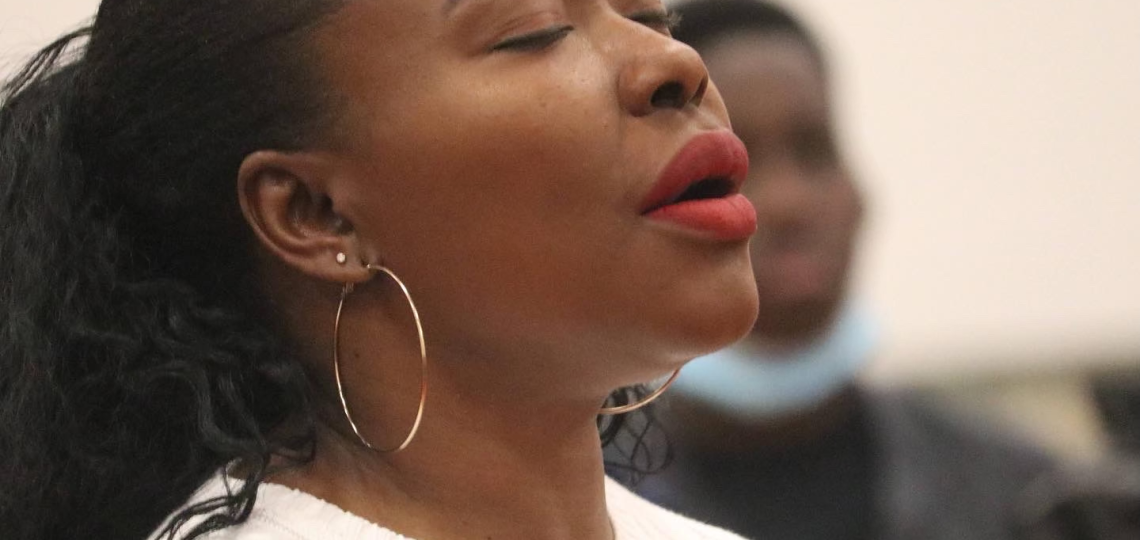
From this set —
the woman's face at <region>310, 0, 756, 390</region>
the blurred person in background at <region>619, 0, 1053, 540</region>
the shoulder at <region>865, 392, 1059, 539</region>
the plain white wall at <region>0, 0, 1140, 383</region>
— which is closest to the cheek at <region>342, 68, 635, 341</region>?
the woman's face at <region>310, 0, 756, 390</region>

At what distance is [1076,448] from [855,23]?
0.79 meters

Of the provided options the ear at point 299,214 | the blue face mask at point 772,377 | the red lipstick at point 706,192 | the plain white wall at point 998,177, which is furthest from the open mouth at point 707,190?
A: the plain white wall at point 998,177

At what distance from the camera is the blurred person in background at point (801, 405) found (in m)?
1.99

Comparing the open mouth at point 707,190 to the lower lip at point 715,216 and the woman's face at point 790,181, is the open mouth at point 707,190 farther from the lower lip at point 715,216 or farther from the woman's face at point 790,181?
the woman's face at point 790,181

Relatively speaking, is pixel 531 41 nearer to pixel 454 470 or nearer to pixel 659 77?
pixel 659 77

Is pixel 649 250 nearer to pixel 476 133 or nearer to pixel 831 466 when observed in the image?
pixel 476 133

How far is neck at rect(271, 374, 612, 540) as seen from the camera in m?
1.17

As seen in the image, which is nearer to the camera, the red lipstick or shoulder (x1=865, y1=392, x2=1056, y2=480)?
the red lipstick

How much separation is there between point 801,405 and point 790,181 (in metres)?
0.30

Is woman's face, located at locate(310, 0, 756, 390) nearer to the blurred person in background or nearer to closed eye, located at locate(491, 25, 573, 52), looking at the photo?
closed eye, located at locate(491, 25, 573, 52)

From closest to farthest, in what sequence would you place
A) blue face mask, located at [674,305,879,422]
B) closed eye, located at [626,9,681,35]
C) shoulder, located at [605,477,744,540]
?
closed eye, located at [626,9,681,35]
shoulder, located at [605,477,744,540]
blue face mask, located at [674,305,879,422]

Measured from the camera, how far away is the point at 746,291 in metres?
1.13

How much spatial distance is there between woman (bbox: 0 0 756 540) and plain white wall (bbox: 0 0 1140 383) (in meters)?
1.52

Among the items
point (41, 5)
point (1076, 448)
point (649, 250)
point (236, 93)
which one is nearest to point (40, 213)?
point (236, 93)
